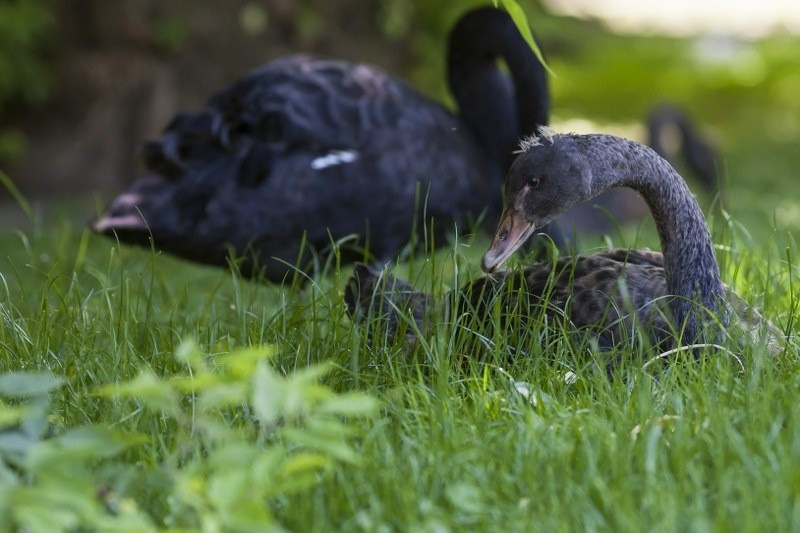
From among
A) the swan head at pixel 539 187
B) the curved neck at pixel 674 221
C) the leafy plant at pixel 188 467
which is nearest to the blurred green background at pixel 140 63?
the curved neck at pixel 674 221

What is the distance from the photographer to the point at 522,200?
9.80 ft

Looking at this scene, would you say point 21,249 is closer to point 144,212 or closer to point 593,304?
point 144,212

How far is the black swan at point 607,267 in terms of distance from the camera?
116 inches

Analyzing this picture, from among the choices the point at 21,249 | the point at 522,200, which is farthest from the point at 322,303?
the point at 21,249

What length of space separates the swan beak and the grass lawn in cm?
23

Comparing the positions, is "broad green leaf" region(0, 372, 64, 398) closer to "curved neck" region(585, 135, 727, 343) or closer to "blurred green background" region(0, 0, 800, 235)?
"curved neck" region(585, 135, 727, 343)

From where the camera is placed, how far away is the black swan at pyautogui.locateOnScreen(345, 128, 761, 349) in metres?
2.95

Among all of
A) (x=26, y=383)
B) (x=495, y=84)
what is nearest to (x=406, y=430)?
(x=26, y=383)

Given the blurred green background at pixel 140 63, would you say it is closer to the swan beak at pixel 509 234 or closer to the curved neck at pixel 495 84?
the curved neck at pixel 495 84

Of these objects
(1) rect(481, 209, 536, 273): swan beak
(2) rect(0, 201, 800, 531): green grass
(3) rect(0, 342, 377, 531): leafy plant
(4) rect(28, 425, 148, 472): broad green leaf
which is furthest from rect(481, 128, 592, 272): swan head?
(4) rect(28, 425, 148, 472): broad green leaf

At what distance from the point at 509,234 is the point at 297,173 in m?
1.68

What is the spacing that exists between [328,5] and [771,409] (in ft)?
19.8

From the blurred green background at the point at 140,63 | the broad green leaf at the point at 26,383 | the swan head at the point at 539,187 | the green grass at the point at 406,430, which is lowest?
the blurred green background at the point at 140,63

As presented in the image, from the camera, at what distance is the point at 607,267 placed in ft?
10.6
